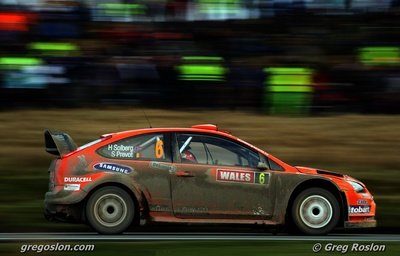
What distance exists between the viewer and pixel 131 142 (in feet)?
28.0

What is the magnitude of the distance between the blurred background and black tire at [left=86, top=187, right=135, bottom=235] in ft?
13.7

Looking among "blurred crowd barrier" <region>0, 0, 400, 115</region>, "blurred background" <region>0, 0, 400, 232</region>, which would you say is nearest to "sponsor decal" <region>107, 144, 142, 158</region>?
"blurred background" <region>0, 0, 400, 232</region>

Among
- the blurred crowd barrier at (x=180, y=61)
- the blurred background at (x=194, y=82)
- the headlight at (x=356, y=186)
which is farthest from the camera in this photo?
the blurred crowd barrier at (x=180, y=61)

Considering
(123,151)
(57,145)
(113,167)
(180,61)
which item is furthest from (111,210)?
(180,61)

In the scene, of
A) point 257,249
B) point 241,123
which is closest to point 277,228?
point 257,249

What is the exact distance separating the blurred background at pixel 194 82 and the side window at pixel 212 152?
433 cm

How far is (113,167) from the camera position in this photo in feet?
27.5

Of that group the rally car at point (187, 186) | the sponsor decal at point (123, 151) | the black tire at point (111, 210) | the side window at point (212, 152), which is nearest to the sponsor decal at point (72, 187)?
the rally car at point (187, 186)

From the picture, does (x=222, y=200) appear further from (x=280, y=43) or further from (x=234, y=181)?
(x=280, y=43)

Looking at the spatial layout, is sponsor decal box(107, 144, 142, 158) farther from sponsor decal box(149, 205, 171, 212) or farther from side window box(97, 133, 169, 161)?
sponsor decal box(149, 205, 171, 212)

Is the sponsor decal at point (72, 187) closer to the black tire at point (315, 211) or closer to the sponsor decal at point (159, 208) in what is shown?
the sponsor decal at point (159, 208)

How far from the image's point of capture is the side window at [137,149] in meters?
8.49

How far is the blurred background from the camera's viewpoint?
46.1 ft

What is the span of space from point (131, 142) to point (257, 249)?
6.66 ft
